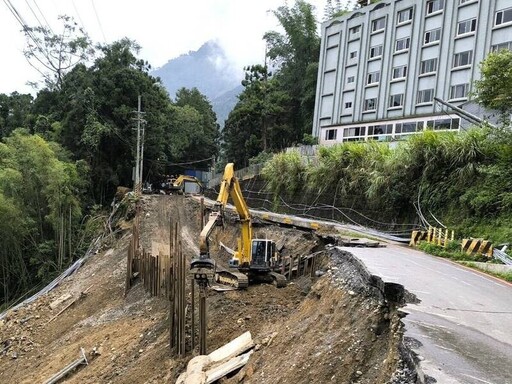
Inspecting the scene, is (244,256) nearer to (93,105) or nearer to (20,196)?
(20,196)

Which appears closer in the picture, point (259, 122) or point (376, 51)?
point (376, 51)

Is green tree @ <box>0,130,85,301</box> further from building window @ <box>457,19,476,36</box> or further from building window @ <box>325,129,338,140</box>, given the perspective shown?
building window @ <box>457,19,476,36</box>

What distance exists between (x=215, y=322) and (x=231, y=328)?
87 centimetres

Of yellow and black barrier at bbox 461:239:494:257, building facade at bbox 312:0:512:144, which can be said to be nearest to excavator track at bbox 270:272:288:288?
yellow and black barrier at bbox 461:239:494:257

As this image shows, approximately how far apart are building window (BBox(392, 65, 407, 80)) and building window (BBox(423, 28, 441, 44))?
2.27m

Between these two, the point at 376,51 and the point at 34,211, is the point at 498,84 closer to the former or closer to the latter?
the point at 376,51

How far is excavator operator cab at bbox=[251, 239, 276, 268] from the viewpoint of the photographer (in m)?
14.1

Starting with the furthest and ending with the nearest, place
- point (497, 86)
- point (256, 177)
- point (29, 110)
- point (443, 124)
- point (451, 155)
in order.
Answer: point (29, 110) < point (256, 177) < point (443, 124) < point (451, 155) < point (497, 86)

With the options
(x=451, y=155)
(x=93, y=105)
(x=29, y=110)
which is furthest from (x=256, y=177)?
(x=29, y=110)

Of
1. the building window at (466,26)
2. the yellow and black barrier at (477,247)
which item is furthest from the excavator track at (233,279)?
the building window at (466,26)

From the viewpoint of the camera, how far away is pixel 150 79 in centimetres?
4078

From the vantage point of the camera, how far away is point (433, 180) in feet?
52.5

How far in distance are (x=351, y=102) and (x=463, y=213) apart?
25.3m

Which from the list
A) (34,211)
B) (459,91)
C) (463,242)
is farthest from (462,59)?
(34,211)
